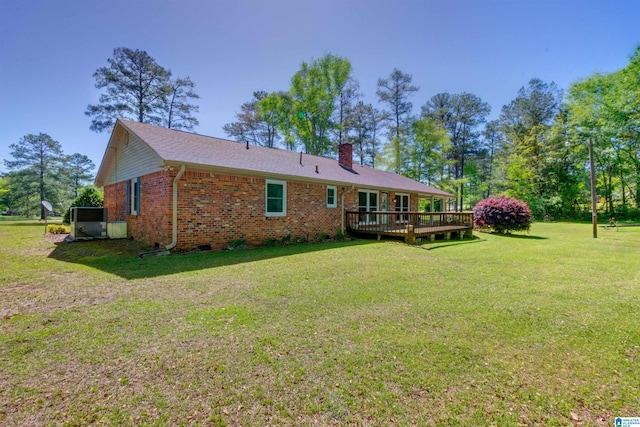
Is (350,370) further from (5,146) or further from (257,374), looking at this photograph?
(5,146)

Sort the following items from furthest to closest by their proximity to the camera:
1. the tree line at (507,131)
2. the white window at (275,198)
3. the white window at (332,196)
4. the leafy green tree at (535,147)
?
the leafy green tree at (535,147)
the tree line at (507,131)
the white window at (332,196)
the white window at (275,198)

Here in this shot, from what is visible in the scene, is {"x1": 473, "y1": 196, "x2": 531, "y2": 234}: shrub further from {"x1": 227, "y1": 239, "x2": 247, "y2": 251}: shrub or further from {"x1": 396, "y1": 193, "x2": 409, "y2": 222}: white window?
{"x1": 227, "y1": 239, "x2": 247, "y2": 251}: shrub

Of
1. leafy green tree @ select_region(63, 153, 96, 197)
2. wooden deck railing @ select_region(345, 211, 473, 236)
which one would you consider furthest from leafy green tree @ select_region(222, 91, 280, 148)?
leafy green tree @ select_region(63, 153, 96, 197)

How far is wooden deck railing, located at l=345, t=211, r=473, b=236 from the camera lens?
11625mm

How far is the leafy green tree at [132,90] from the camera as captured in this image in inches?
864

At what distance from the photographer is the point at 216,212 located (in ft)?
29.1

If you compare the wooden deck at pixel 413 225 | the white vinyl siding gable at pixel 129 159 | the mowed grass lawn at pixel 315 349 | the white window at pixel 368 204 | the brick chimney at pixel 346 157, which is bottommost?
the mowed grass lawn at pixel 315 349

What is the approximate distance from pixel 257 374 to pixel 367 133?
104 ft

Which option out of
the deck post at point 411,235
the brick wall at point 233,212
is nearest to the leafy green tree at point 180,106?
the brick wall at point 233,212

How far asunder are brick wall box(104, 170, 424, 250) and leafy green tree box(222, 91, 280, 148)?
19469 mm

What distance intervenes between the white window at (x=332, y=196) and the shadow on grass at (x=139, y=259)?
3.68 metres

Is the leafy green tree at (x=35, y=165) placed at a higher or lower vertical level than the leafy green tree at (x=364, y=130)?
lower

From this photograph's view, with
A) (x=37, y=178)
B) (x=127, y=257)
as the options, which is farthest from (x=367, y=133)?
(x=37, y=178)

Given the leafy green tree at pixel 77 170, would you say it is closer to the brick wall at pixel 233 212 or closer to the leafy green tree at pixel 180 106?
the leafy green tree at pixel 180 106
